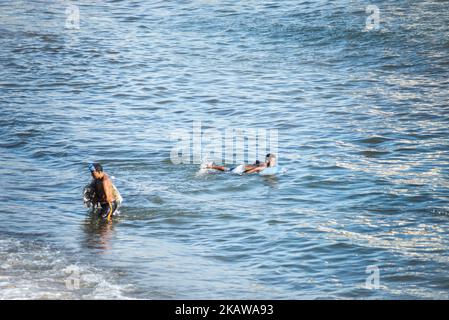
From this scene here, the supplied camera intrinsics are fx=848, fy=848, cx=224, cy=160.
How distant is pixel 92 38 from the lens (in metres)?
35.4

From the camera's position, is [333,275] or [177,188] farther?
[177,188]

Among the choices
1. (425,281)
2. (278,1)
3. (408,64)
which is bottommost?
(425,281)

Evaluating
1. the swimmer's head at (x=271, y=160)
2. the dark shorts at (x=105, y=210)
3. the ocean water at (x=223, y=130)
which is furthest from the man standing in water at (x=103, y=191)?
the swimmer's head at (x=271, y=160)

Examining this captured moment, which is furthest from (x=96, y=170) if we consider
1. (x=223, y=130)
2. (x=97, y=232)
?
(x=223, y=130)

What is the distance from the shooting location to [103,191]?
16.8 metres

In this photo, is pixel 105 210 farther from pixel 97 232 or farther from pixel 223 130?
pixel 223 130

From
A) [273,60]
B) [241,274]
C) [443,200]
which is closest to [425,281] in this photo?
[241,274]

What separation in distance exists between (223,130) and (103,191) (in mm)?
7370

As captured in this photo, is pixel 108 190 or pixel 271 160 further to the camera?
pixel 271 160

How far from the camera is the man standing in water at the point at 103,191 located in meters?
16.8

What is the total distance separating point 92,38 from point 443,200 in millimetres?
21365

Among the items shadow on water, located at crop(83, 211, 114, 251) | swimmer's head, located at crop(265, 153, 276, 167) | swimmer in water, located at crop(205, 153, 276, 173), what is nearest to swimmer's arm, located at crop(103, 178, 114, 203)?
shadow on water, located at crop(83, 211, 114, 251)

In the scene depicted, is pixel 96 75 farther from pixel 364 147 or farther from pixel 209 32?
pixel 364 147

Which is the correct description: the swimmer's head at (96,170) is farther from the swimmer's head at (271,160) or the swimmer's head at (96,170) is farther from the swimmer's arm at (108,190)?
the swimmer's head at (271,160)
